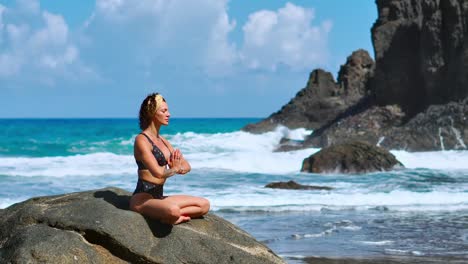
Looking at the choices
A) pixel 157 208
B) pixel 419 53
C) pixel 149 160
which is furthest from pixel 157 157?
pixel 419 53

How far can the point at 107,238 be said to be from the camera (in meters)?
7.02

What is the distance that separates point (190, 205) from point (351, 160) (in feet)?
58.7

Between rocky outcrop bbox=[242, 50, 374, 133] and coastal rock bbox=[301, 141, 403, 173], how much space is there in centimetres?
2891

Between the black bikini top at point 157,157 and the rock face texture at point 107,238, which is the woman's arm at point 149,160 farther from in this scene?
the rock face texture at point 107,238

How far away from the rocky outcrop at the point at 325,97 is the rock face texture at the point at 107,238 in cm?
4762

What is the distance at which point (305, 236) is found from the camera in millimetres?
12750

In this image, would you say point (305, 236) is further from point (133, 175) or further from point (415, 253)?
point (133, 175)

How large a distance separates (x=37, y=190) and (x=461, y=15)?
23.5 metres

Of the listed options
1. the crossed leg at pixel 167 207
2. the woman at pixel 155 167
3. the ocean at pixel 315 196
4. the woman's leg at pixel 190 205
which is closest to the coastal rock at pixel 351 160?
the ocean at pixel 315 196

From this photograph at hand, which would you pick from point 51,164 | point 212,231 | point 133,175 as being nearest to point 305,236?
point 212,231

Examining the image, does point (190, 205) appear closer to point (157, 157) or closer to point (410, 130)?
Result: point (157, 157)

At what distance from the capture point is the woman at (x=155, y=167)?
7098 mm

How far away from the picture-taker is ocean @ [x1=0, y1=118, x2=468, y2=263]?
39.8 ft

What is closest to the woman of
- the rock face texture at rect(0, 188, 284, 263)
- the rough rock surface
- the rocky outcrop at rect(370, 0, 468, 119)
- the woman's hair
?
the woman's hair
